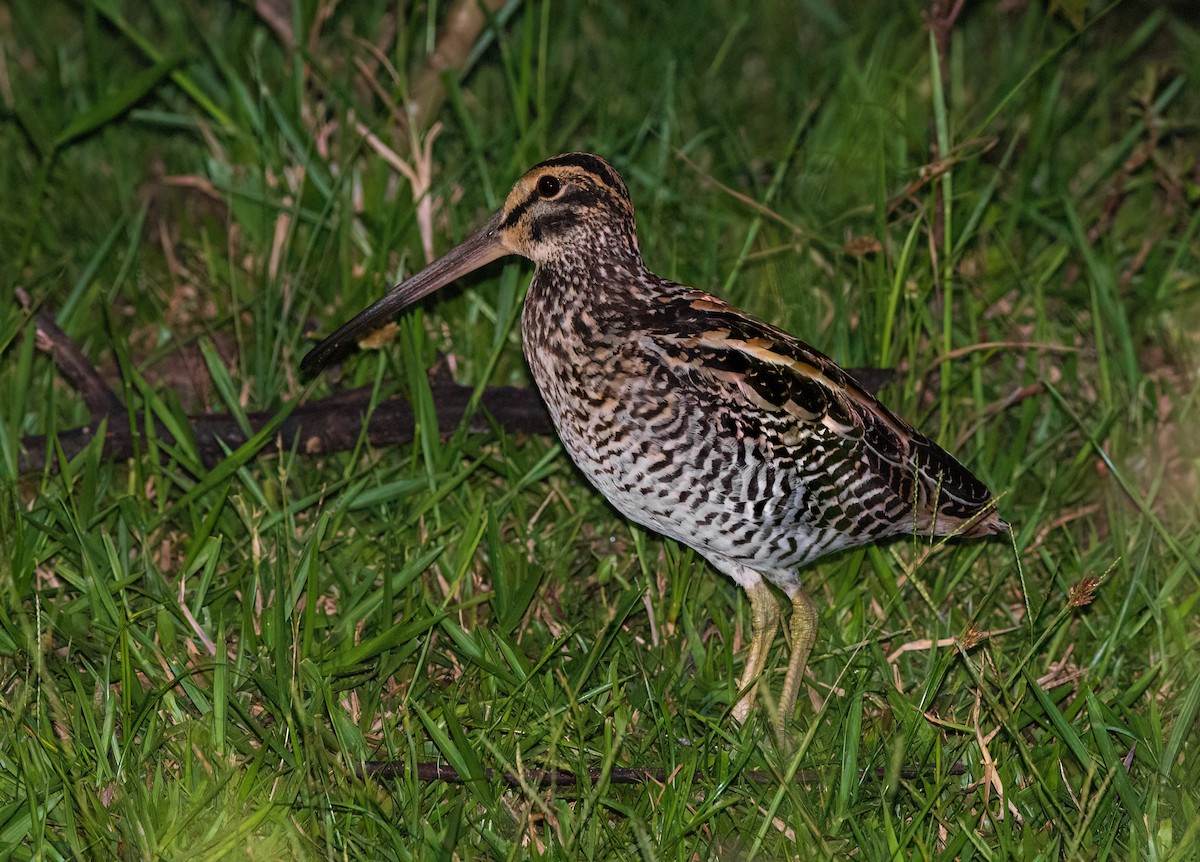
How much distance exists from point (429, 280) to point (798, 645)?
Answer: 155cm

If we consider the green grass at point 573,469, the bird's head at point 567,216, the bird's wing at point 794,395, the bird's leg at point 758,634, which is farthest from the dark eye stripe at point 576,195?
the bird's leg at point 758,634

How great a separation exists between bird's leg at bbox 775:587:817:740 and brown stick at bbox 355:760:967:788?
235 mm

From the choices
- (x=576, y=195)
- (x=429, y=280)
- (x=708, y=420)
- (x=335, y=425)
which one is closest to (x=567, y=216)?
(x=576, y=195)

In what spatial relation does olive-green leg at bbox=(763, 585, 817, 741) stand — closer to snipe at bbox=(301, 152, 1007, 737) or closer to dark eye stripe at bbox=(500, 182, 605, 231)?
snipe at bbox=(301, 152, 1007, 737)

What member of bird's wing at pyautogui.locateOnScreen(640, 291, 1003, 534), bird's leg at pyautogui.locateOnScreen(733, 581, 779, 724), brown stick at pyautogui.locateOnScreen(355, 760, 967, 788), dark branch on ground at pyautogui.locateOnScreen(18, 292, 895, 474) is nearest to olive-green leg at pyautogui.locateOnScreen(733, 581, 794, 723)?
bird's leg at pyautogui.locateOnScreen(733, 581, 779, 724)

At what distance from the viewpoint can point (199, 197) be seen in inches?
246

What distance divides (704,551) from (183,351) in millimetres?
2188

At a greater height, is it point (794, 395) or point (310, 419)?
point (794, 395)

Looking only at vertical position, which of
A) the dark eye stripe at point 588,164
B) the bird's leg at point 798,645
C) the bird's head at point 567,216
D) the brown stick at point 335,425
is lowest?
the bird's leg at point 798,645

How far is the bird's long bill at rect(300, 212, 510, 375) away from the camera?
447 centimetres

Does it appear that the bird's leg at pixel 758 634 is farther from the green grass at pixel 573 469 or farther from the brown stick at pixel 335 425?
the brown stick at pixel 335 425

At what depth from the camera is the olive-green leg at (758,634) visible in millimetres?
4289

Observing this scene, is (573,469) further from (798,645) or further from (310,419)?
(798,645)

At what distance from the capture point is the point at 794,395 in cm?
405
